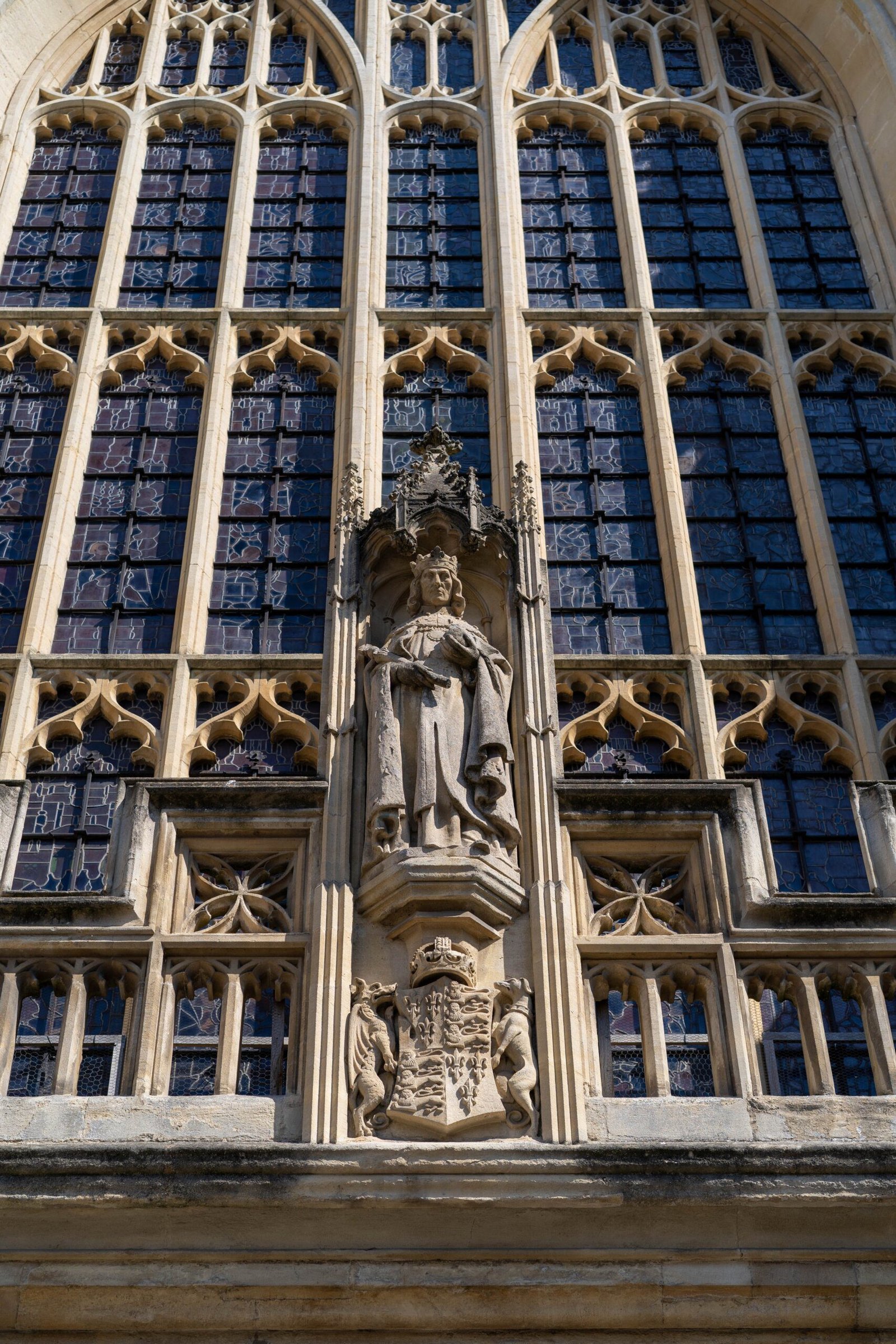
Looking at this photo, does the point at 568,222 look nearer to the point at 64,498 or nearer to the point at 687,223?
the point at 687,223

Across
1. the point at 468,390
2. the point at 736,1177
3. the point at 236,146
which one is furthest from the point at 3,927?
the point at 236,146

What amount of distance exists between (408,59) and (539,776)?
972 cm

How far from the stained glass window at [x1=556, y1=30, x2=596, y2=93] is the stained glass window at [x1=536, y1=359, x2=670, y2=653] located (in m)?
3.99

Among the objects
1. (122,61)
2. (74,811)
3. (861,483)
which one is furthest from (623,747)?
(122,61)

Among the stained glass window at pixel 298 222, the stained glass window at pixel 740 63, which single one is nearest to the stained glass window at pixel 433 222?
the stained glass window at pixel 298 222

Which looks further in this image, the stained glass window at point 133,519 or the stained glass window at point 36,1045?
the stained glass window at point 133,519

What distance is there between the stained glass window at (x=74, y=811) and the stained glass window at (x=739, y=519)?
4036 mm

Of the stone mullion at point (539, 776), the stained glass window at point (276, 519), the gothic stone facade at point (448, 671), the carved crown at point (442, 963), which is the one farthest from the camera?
the stained glass window at point (276, 519)

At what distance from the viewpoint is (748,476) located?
552 inches

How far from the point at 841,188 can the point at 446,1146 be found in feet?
35.3

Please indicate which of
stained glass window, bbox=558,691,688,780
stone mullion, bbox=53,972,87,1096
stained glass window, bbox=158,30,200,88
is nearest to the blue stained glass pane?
stained glass window, bbox=158,30,200,88

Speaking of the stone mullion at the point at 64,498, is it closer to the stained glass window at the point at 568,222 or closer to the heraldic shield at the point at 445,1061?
the stained glass window at the point at 568,222

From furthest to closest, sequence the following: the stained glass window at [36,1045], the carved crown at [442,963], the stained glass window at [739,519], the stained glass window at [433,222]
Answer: the stained glass window at [433,222] < the stained glass window at [739,519] < the stained glass window at [36,1045] < the carved crown at [442,963]

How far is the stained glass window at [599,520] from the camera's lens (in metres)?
13.0
